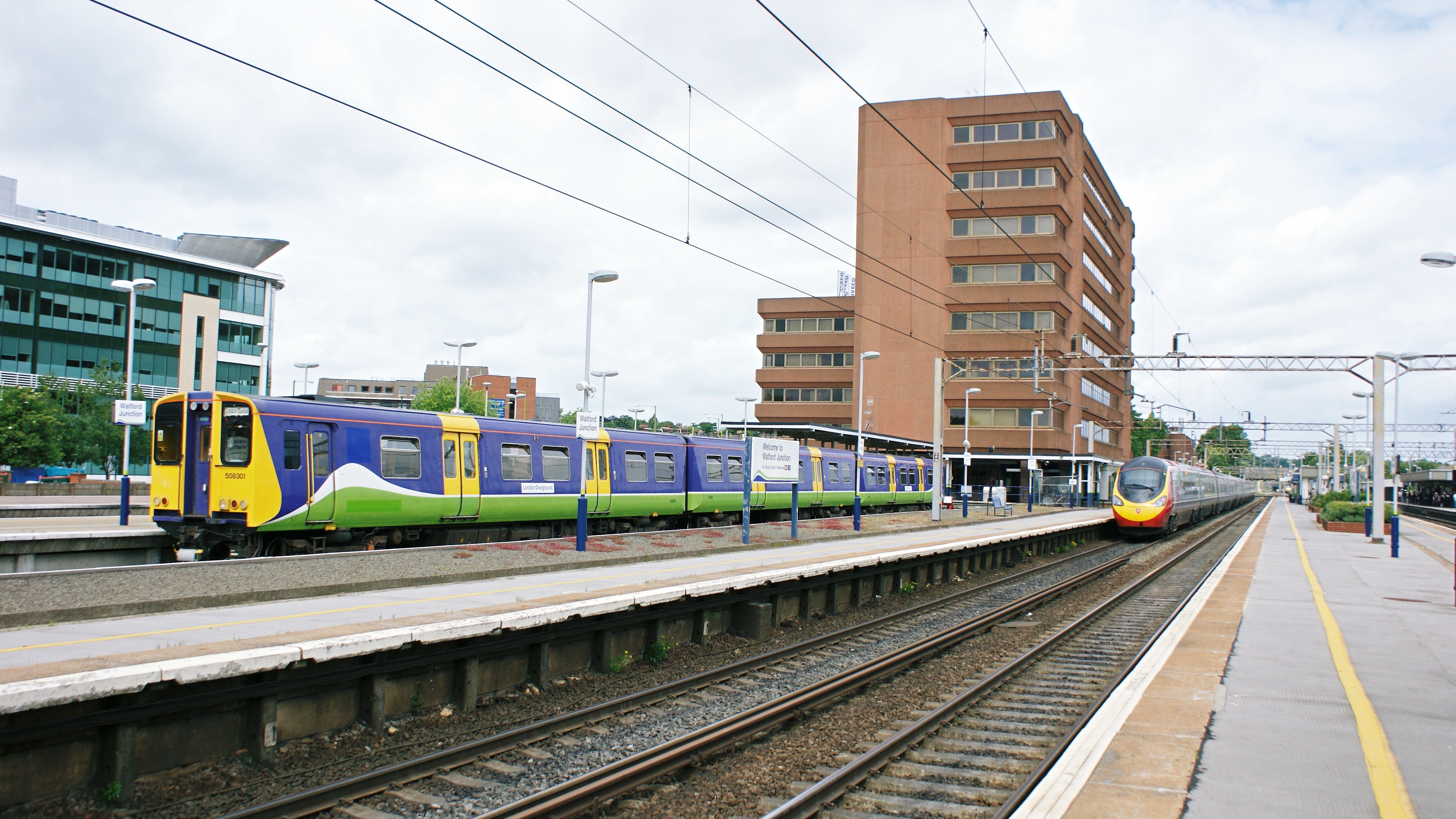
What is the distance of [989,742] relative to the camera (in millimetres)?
8125

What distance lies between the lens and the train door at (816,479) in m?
33.2

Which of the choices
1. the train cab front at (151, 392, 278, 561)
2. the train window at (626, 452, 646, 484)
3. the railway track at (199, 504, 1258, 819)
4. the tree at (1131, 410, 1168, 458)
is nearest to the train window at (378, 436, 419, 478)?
the train cab front at (151, 392, 278, 561)

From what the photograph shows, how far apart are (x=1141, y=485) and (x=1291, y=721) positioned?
98.8ft

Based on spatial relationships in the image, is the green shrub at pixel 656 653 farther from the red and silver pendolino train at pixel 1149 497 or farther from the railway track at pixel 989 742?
the red and silver pendolino train at pixel 1149 497

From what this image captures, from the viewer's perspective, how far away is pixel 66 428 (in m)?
46.4

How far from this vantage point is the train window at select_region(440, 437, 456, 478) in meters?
18.5

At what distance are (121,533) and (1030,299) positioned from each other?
59.2 m

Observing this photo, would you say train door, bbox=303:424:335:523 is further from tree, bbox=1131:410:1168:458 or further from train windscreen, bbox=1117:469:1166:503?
tree, bbox=1131:410:1168:458

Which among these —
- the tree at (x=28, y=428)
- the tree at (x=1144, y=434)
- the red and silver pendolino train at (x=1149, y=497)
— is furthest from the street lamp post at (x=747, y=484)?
the tree at (x=1144, y=434)

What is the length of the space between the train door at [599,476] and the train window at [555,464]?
494 mm

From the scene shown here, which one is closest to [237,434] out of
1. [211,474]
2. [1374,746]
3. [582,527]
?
[211,474]

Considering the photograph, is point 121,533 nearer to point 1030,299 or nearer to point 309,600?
point 309,600

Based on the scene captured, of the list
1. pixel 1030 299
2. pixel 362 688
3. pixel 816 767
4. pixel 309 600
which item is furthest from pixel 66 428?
pixel 1030 299

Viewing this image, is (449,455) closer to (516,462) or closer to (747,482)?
(516,462)
